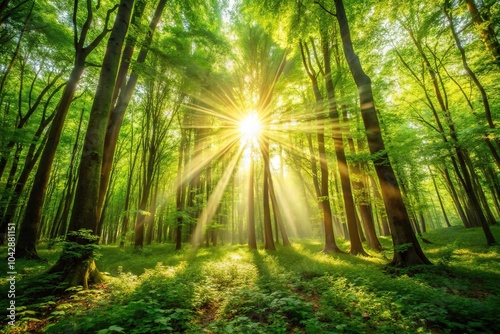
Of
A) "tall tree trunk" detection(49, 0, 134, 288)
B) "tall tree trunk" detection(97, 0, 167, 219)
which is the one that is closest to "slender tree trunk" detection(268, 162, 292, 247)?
"tall tree trunk" detection(97, 0, 167, 219)

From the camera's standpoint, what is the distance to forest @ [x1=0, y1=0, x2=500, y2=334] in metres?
3.79

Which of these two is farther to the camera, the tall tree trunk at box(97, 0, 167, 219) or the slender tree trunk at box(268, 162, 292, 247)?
the slender tree trunk at box(268, 162, 292, 247)

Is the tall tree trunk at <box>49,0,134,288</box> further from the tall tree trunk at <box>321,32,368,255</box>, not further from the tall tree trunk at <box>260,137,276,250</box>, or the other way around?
the tall tree trunk at <box>260,137,276,250</box>

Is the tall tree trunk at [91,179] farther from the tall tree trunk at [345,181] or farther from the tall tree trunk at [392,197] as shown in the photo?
the tall tree trunk at [345,181]

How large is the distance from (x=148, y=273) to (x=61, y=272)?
2199 millimetres

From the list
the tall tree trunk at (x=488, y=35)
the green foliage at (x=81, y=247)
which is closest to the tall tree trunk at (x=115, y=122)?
the green foliage at (x=81, y=247)

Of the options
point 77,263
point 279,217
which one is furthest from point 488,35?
point 77,263

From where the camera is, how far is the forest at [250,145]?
3.79 meters

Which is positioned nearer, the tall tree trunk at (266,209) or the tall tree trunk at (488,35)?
the tall tree trunk at (488,35)

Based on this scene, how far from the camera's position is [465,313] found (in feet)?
10.3

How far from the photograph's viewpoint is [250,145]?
52.8 ft

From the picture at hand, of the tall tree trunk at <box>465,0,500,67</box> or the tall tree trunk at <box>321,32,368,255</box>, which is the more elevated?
the tall tree trunk at <box>465,0,500,67</box>

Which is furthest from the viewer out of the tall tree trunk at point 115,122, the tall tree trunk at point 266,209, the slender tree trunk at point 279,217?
the slender tree trunk at point 279,217

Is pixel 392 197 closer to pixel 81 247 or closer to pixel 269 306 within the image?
pixel 269 306
